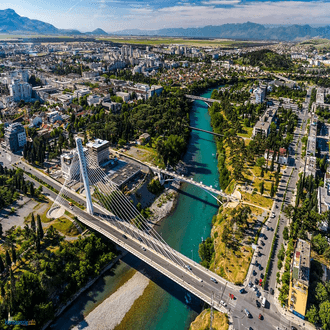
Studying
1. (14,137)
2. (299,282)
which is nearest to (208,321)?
(299,282)

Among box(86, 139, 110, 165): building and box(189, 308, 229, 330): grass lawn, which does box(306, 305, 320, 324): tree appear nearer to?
box(189, 308, 229, 330): grass lawn

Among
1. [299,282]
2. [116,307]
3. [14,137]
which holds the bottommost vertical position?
[116,307]

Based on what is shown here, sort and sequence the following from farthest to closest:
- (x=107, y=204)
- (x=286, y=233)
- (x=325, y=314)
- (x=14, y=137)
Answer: (x=14, y=137) < (x=107, y=204) < (x=286, y=233) < (x=325, y=314)

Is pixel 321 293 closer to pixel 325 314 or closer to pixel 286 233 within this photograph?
pixel 325 314

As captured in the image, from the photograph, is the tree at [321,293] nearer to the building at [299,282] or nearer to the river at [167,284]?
the building at [299,282]

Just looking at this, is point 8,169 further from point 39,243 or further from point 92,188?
point 39,243

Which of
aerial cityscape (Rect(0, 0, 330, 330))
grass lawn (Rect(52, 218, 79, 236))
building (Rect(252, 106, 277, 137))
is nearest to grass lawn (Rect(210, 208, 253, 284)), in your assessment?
aerial cityscape (Rect(0, 0, 330, 330))

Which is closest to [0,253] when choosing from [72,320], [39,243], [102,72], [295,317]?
[39,243]
